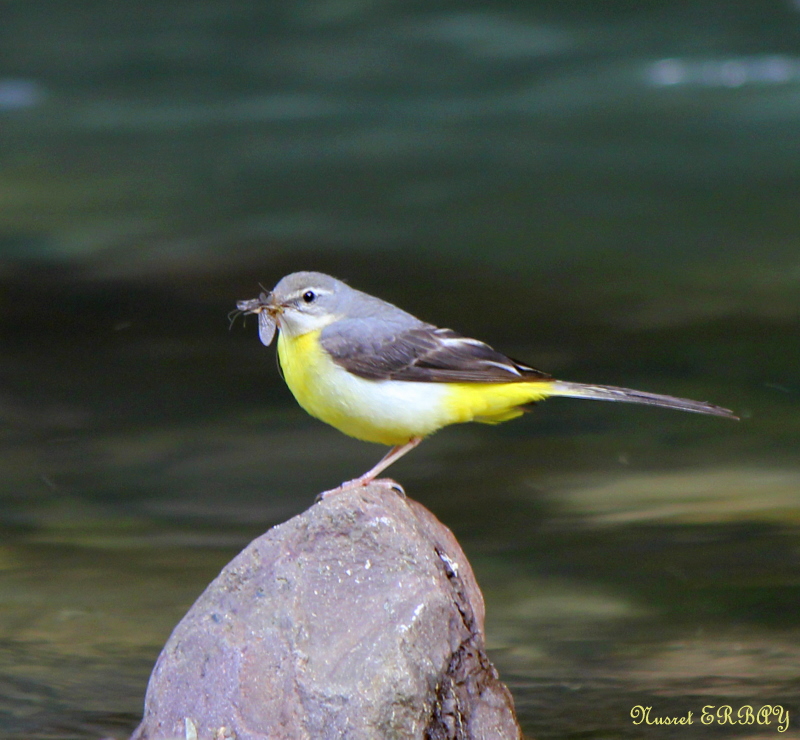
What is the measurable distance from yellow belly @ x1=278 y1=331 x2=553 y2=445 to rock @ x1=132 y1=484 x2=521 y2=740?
2.12 ft

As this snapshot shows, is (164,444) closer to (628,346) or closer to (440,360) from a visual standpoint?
(628,346)

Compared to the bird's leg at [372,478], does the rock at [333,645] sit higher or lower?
lower

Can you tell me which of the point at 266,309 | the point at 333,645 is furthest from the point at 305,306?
the point at 333,645

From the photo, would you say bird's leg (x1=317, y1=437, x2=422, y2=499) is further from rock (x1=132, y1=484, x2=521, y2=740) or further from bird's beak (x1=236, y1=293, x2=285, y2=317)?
bird's beak (x1=236, y1=293, x2=285, y2=317)

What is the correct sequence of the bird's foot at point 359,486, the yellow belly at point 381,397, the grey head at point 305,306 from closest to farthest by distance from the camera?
the bird's foot at point 359,486 → the yellow belly at point 381,397 → the grey head at point 305,306

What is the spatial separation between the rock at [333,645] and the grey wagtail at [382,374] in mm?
706

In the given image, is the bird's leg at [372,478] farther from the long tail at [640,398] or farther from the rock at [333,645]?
the long tail at [640,398]

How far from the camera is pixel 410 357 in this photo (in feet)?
23.5

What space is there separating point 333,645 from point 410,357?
2.15 m

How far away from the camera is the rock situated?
572 cm

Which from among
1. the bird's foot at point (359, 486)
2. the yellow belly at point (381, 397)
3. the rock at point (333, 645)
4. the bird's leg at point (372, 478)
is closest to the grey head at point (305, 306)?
the yellow belly at point (381, 397)

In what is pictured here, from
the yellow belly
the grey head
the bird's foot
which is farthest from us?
the grey head

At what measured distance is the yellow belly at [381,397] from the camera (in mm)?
6836

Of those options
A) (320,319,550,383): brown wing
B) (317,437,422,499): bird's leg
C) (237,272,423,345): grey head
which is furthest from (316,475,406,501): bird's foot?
(237,272,423,345): grey head
